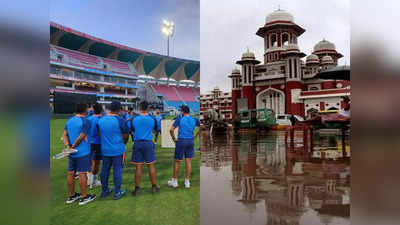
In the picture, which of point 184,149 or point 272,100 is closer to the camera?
point 184,149

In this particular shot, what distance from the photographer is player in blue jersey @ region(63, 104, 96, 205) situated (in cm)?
152

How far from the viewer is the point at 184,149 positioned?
1944 millimetres

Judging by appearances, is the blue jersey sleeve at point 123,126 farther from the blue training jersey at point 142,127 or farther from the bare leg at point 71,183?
the bare leg at point 71,183

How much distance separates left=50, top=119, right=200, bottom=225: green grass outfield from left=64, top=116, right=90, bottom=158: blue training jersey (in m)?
0.04

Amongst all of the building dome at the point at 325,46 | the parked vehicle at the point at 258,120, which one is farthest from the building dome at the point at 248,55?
the parked vehicle at the point at 258,120

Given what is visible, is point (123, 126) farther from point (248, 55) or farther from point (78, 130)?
point (248, 55)

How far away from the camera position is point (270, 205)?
2408 millimetres

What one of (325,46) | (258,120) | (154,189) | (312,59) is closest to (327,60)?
(312,59)

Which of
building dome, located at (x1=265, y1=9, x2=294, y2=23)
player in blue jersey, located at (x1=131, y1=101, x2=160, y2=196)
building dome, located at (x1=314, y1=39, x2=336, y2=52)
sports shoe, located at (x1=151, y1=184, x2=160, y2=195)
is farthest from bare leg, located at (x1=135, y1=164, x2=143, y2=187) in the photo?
building dome, located at (x1=314, y1=39, x2=336, y2=52)

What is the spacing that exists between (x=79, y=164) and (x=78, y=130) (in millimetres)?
213

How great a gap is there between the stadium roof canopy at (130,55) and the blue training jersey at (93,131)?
0.42 metres

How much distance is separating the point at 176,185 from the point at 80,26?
1254 mm
